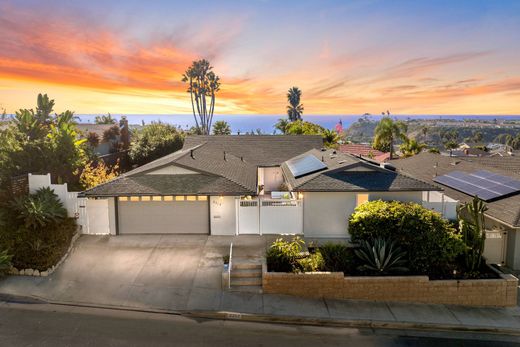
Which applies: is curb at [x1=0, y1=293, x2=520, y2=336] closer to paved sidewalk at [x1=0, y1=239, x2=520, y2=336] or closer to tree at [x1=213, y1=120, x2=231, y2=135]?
paved sidewalk at [x1=0, y1=239, x2=520, y2=336]

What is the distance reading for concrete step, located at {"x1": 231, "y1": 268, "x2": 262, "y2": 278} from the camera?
13.2m

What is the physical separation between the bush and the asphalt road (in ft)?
9.14

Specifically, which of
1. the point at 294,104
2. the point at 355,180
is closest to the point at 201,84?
the point at 294,104

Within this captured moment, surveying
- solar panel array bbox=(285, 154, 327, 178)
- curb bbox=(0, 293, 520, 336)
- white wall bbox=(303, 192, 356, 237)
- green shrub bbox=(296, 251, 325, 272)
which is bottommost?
curb bbox=(0, 293, 520, 336)

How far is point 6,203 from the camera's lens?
620 inches

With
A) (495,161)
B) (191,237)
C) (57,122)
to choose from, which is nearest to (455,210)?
(495,161)

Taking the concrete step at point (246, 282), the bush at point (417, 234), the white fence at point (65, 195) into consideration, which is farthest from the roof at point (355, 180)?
the white fence at point (65, 195)

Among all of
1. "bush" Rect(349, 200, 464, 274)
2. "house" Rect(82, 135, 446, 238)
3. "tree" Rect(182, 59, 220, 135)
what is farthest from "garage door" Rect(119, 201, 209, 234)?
"tree" Rect(182, 59, 220, 135)

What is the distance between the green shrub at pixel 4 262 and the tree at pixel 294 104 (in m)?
85.4

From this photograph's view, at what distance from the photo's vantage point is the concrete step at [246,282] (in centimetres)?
1295

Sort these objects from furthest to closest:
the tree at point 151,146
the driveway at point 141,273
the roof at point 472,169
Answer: the tree at point 151,146
the roof at point 472,169
the driveway at point 141,273

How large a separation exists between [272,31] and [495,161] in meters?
17.2

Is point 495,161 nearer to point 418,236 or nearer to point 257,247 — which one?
point 418,236

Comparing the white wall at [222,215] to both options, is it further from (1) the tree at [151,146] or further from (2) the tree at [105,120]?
(2) the tree at [105,120]
